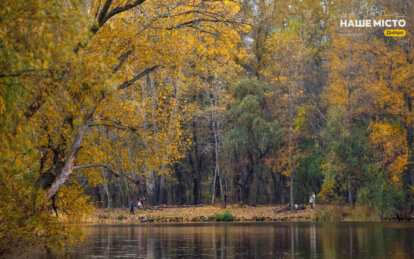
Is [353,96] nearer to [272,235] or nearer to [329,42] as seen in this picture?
[329,42]

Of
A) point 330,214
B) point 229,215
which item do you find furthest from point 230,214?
point 330,214

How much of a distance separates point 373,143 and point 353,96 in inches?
170

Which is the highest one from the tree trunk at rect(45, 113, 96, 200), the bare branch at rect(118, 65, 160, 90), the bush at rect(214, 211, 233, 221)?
the bare branch at rect(118, 65, 160, 90)

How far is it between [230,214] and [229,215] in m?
0.36

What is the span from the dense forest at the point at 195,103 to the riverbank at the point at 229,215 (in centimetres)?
130

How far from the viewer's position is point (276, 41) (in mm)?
55594

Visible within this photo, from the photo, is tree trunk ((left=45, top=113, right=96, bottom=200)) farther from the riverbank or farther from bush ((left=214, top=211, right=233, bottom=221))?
bush ((left=214, top=211, right=233, bottom=221))

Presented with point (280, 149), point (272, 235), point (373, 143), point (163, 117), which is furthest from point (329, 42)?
point (163, 117)

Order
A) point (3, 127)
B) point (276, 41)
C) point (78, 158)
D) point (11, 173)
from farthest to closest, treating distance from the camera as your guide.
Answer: point (276, 41), point (78, 158), point (11, 173), point (3, 127)

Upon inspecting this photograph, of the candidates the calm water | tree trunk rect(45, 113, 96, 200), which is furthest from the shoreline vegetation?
tree trunk rect(45, 113, 96, 200)

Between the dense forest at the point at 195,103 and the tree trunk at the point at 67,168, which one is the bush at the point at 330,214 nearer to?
the dense forest at the point at 195,103

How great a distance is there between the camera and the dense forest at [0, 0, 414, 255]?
12.8m

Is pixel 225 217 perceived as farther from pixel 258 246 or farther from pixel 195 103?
pixel 258 246

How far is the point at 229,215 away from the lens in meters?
51.0
